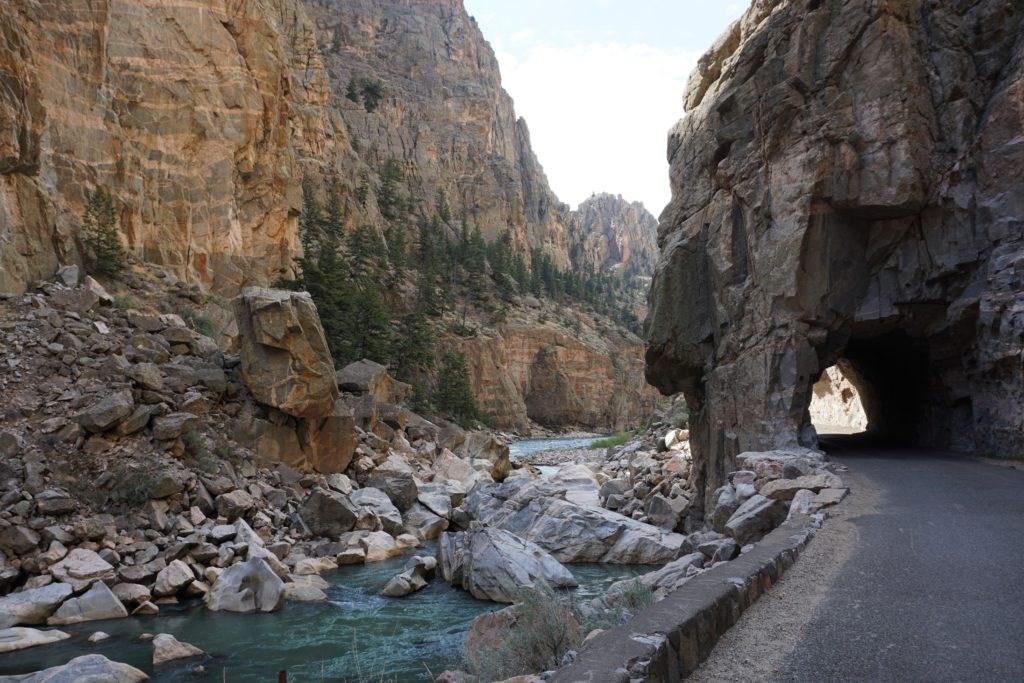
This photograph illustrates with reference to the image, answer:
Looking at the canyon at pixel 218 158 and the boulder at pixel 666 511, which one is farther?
the canyon at pixel 218 158

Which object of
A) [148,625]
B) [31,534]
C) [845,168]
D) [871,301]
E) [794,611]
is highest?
[845,168]

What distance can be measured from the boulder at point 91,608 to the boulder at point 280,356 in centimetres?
746

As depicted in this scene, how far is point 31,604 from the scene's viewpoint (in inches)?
359

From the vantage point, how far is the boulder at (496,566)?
35.7ft

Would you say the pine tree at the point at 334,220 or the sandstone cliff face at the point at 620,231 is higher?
the sandstone cliff face at the point at 620,231

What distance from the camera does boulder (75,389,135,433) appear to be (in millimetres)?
13016

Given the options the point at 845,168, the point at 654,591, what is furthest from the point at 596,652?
the point at 845,168

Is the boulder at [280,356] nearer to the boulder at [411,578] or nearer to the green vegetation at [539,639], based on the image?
the boulder at [411,578]

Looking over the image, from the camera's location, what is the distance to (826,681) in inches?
141

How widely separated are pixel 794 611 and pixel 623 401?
237 feet

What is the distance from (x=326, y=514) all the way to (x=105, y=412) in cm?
519

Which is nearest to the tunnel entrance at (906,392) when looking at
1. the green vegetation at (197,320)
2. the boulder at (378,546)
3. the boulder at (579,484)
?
the boulder at (579,484)

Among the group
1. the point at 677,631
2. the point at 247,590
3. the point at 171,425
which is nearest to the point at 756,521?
the point at 677,631

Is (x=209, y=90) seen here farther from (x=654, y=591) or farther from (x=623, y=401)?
(x=623, y=401)
